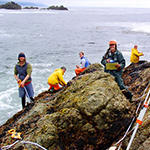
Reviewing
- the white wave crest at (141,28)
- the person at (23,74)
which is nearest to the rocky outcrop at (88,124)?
the person at (23,74)

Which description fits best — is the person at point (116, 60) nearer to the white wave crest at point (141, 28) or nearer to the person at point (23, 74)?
the person at point (23, 74)

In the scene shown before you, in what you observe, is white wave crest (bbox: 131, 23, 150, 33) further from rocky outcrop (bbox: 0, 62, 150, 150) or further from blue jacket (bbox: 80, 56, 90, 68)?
rocky outcrop (bbox: 0, 62, 150, 150)

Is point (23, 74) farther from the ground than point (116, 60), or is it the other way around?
point (116, 60)

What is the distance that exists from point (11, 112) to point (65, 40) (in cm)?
2455

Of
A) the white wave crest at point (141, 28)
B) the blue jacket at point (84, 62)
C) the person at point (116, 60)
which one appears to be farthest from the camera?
the white wave crest at point (141, 28)

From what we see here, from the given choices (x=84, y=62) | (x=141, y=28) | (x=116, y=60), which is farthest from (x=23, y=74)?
(x=141, y=28)

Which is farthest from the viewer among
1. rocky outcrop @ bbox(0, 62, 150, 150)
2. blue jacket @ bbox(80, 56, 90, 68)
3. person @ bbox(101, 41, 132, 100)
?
blue jacket @ bbox(80, 56, 90, 68)

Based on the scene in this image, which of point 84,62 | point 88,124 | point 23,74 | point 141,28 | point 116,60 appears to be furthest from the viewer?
point 141,28

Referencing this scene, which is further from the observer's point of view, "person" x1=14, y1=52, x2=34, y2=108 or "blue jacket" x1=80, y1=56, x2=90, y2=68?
"blue jacket" x1=80, y1=56, x2=90, y2=68

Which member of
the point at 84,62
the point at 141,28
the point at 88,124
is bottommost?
the point at 88,124

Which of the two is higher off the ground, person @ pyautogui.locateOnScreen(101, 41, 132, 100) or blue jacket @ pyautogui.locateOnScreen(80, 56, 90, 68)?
person @ pyautogui.locateOnScreen(101, 41, 132, 100)

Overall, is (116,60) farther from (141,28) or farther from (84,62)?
(141,28)

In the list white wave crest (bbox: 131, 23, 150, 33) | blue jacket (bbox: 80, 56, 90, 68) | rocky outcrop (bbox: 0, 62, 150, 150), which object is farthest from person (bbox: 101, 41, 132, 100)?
white wave crest (bbox: 131, 23, 150, 33)

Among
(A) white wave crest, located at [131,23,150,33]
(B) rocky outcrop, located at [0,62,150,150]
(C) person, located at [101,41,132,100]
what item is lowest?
(B) rocky outcrop, located at [0,62,150,150]
